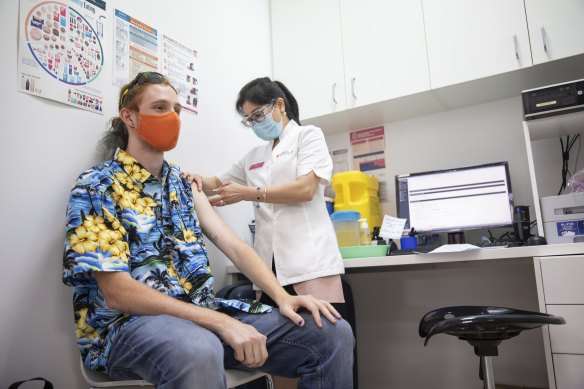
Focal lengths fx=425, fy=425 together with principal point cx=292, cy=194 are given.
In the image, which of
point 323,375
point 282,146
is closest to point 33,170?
point 282,146

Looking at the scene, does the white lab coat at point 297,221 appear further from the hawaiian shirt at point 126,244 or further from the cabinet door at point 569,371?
the cabinet door at point 569,371

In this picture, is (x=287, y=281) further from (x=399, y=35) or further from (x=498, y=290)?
(x=399, y=35)

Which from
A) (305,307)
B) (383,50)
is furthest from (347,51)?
(305,307)

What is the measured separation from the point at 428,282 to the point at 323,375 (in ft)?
4.49

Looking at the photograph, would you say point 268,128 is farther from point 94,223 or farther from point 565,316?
point 565,316

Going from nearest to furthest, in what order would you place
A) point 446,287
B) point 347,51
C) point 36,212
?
point 36,212 < point 446,287 < point 347,51

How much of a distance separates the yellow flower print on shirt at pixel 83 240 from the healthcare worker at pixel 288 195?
60 cm

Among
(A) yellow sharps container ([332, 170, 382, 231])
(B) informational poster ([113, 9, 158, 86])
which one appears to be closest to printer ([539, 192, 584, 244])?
(A) yellow sharps container ([332, 170, 382, 231])

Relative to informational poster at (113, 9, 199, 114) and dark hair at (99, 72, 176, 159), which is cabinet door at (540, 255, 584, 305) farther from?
informational poster at (113, 9, 199, 114)

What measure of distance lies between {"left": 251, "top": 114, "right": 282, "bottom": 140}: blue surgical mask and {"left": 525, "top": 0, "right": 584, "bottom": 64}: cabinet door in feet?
3.74

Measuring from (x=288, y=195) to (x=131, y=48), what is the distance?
82 cm

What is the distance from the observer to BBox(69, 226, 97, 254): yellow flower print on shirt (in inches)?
38.2

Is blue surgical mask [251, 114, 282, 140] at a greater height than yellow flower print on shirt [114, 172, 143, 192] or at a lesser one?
greater

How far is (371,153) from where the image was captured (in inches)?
97.9
